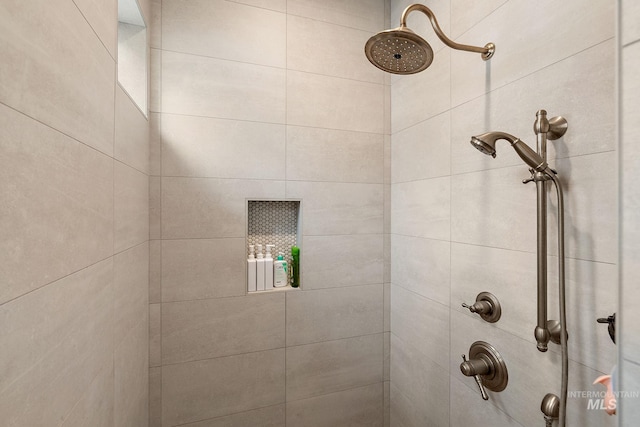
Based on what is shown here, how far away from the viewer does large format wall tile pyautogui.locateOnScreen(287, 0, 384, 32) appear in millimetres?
1474

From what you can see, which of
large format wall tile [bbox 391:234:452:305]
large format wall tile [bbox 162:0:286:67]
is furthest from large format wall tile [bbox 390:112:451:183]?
large format wall tile [bbox 162:0:286:67]

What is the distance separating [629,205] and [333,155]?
121 cm

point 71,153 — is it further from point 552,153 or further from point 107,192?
point 552,153

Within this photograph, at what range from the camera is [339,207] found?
154cm

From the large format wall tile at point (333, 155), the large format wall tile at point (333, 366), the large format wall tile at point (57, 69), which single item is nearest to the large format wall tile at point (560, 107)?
the large format wall tile at point (333, 155)

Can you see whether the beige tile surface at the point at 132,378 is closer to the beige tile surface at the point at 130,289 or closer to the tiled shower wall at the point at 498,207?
the beige tile surface at the point at 130,289

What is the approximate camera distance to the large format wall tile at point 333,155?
4.82ft

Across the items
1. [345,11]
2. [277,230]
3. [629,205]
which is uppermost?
[345,11]

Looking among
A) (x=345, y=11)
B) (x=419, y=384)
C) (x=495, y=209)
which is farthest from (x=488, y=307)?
(x=345, y=11)

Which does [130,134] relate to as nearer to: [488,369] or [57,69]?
[57,69]

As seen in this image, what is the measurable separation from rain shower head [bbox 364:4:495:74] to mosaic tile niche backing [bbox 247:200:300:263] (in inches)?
30.7

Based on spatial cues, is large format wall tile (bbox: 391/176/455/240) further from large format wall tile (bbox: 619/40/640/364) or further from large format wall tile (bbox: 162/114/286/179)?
large format wall tile (bbox: 619/40/640/364)

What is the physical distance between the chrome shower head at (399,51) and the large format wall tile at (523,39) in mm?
272

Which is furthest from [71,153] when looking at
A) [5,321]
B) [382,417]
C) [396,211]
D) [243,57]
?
[382,417]
